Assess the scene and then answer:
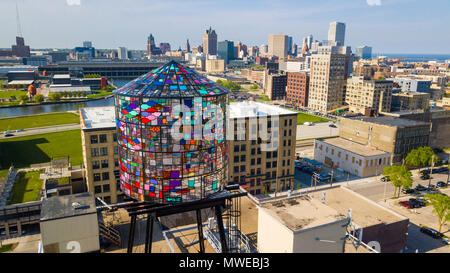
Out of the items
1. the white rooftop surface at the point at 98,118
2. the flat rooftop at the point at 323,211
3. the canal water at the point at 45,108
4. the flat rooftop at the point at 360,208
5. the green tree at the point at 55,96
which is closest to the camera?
the flat rooftop at the point at 323,211

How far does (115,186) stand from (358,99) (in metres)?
104

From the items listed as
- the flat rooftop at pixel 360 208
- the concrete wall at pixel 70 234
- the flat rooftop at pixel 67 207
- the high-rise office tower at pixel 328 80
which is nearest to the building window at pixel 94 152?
the flat rooftop at pixel 67 207

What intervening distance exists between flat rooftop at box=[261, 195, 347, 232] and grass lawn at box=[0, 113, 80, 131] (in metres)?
97.9

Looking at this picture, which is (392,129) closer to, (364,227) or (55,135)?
(364,227)

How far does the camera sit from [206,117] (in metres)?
17.0

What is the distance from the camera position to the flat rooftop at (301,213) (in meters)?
24.2

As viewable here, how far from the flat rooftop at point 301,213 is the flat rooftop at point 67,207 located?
14.6 meters

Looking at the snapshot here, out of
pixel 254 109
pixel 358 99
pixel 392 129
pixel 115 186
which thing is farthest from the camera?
pixel 358 99

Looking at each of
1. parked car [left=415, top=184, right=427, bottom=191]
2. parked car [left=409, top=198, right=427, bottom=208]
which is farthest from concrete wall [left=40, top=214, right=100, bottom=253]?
parked car [left=415, top=184, right=427, bottom=191]

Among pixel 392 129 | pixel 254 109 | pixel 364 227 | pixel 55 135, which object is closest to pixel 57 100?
pixel 55 135

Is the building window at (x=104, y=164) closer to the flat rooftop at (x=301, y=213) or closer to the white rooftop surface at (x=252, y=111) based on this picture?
the white rooftop surface at (x=252, y=111)

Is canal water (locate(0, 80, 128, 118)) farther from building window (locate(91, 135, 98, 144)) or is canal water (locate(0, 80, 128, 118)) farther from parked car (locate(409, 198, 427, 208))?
parked car (locate(409, 198, 427, 208))

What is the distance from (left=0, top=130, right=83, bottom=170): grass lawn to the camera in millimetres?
66750

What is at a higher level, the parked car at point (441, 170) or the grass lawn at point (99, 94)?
the grass lawn at point (99, 94)
